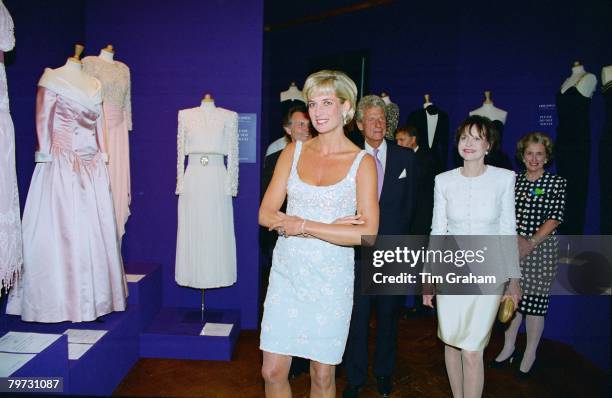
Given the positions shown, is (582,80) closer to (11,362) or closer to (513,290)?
(513,290)

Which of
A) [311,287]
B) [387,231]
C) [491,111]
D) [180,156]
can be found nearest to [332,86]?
[311,287]

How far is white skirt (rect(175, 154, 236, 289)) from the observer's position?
3805 mm

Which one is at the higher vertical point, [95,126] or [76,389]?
[95,126]

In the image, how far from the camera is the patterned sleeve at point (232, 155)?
3.85m

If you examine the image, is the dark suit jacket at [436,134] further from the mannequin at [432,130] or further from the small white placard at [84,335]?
the small white placard at [84,335]

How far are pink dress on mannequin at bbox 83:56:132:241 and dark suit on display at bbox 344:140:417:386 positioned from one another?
2.09 metres

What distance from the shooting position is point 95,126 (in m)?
3.17

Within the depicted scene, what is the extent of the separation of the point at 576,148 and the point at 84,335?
417 cm

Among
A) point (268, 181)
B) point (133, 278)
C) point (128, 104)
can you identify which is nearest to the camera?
point (268, 181)

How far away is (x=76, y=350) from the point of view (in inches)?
101

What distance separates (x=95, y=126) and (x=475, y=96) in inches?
151

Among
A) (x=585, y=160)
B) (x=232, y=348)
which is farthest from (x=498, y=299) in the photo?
(x=585, y=160)

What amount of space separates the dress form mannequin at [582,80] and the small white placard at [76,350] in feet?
13.9

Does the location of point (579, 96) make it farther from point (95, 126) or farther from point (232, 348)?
point (95, 126)
